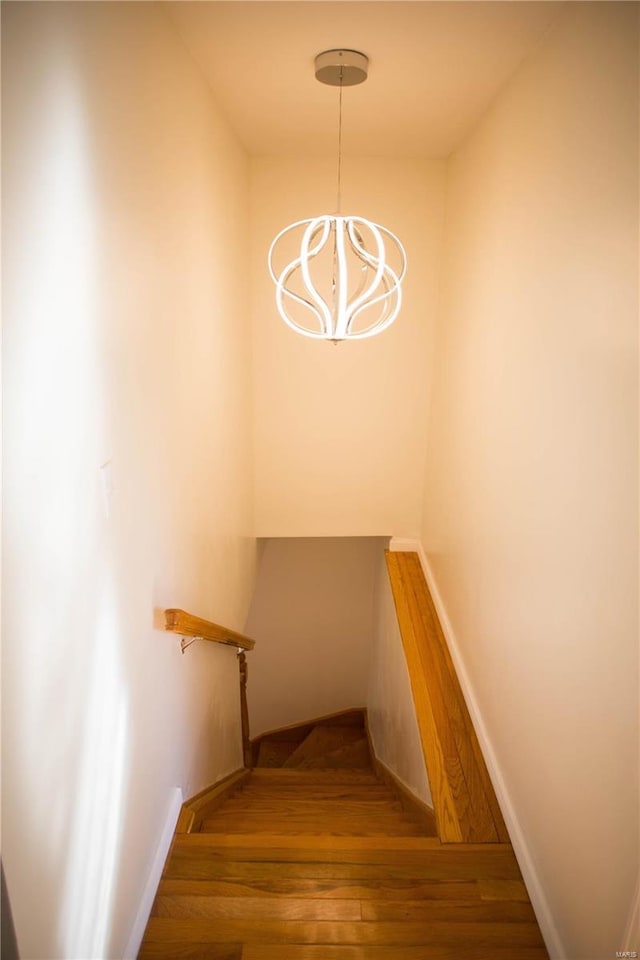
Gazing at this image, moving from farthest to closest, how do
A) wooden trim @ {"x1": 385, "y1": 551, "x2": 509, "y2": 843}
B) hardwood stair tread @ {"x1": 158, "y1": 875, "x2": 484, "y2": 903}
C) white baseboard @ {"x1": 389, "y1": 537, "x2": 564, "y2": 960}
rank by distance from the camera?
1. wooden trim @ {"x1": 385, "y1": 551, "x2": 509, "y2": 843}
2. hardwood stair tread @ {"x1": 158, "y1": 875, "x2": 484, "y2": 903}
3. white baseboard @ {"x1": 389, "y1": 537, "x2": 564, "y2": 960}

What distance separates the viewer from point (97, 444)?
1719 mm

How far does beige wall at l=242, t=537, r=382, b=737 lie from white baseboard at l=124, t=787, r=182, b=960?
3546 millimetres

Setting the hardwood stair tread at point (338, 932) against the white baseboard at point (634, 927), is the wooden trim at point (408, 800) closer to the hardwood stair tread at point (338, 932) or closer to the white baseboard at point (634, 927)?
the hardwood stair tread at point (338, 932)

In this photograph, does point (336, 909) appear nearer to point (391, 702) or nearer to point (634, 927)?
point (634, 927)

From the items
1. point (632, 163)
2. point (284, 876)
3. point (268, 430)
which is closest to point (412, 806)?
point (284, 876)

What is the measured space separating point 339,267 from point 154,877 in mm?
2156

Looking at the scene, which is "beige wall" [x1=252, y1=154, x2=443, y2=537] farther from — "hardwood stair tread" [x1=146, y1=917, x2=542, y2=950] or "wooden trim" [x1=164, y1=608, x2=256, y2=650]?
"hardwood stair tread" [x1=146, y1=917, x2=542, y2=950]

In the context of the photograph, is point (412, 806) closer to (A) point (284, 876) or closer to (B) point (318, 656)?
(A) point (284, 876)

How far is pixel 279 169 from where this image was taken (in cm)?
405

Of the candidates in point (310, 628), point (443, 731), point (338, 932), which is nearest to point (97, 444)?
point (338, 932)

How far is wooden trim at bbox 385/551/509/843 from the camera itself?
2.79m

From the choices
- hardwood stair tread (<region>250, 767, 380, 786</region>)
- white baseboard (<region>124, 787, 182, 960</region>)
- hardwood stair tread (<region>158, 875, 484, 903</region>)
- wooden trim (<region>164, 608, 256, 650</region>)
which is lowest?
hardwood stair tread (<region>250, 767, 380, 786</region>)

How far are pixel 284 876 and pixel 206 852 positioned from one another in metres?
0.31

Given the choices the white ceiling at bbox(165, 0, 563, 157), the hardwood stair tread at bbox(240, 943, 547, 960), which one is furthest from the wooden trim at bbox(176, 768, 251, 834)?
the white ceiling at bbox(165, 0, 563, 157)
